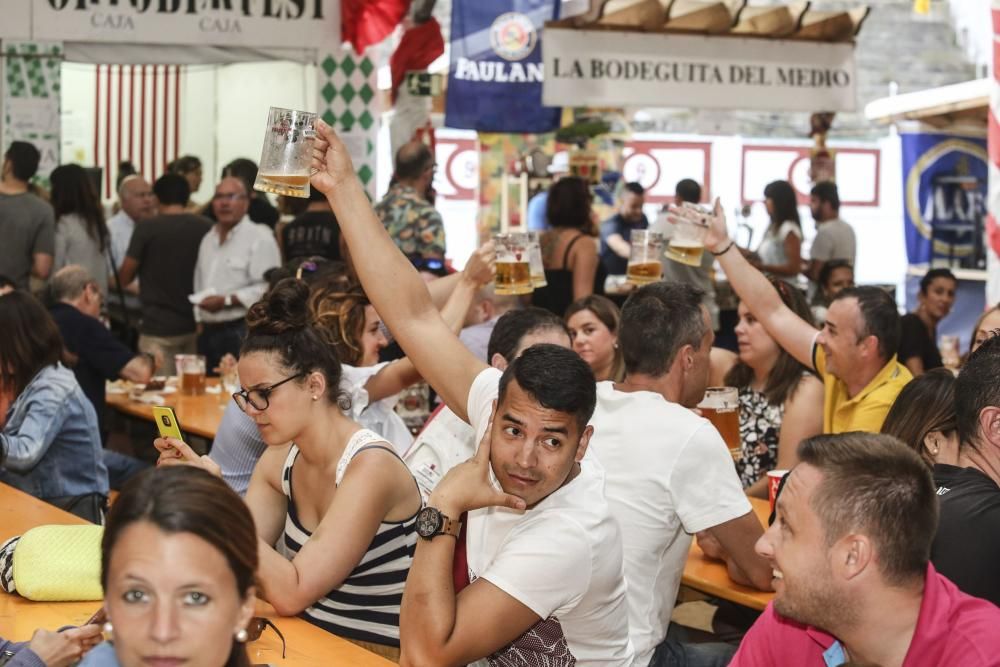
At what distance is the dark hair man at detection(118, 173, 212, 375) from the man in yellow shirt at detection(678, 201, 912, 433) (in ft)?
12.8

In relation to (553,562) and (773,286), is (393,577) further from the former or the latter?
(773,286)

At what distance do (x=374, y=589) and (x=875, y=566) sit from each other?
1375mm

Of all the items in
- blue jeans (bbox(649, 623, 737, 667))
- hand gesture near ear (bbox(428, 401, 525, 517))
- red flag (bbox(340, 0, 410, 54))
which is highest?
red flag (bbox(340, 0, 410, 54))

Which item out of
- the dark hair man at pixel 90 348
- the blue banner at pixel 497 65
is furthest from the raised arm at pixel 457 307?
the blue banner at pixel 497 65

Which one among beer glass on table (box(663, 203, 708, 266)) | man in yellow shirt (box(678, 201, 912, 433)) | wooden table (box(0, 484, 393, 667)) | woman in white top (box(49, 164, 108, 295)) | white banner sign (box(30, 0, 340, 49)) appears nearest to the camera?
wooden table (box(0, 484, 393, 667))

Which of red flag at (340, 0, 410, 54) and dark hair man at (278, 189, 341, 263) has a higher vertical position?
red flag at (340, 0, 410, 54)

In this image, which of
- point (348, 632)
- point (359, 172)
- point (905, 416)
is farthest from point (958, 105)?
point (348, 632)

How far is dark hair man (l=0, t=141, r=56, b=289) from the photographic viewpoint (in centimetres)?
722

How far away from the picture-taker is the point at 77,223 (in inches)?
302

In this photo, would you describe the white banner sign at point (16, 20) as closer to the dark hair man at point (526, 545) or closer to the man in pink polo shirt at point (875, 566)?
the dark hair man at point (526, 545)

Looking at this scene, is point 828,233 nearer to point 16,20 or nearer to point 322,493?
point 16,20

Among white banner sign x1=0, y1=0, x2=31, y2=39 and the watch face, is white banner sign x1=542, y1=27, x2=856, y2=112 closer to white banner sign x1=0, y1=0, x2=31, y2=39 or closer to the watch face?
white banner sign x1=0, y1=0, x2=31, y2=39

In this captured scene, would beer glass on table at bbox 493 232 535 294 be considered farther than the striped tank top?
Yes

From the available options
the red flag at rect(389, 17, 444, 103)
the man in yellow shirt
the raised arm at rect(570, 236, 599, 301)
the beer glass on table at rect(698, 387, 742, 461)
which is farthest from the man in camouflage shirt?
the beer glass on table at rect(698, 387, 742, 461)
